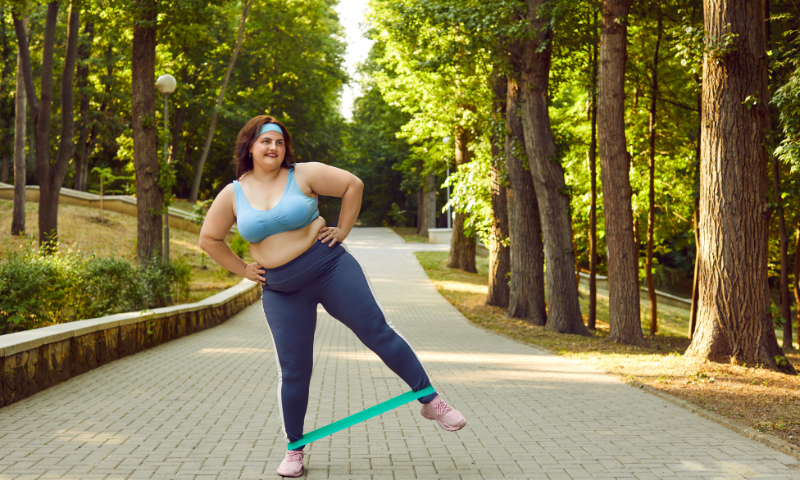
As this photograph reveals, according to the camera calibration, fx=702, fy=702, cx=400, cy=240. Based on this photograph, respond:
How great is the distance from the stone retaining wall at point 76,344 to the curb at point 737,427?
5.72 m

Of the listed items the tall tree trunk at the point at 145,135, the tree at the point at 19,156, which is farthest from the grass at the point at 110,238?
the tall tree trunk at the point at 145,135

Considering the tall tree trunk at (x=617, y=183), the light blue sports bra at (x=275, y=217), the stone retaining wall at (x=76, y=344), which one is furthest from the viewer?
the tall tree trunk at (x=617, y=183)

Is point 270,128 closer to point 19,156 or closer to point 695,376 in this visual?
point 695,376

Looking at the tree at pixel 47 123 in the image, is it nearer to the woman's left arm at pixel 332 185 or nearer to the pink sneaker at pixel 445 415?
the woman's left arm at pixel 332 185

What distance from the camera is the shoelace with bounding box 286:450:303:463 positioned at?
12.7 feet

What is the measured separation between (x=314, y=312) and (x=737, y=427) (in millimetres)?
3411

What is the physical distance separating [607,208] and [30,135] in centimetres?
3467

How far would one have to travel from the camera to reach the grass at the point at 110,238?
2122cm

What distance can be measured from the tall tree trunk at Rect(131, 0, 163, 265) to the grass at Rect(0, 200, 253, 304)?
14.4 feet

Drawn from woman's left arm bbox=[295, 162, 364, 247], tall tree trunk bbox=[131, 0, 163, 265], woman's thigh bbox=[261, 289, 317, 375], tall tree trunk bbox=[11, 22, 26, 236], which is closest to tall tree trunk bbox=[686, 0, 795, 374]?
woman's left arm bbox=[295, 162, 364, 247]

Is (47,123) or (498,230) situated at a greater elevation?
(47,123)

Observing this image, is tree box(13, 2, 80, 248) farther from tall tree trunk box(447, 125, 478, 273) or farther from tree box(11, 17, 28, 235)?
tall tree trunk box(447, 125, 478, 273)

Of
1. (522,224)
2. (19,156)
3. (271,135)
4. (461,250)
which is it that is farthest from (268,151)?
(461,250)

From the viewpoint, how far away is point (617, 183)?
37.0ft
